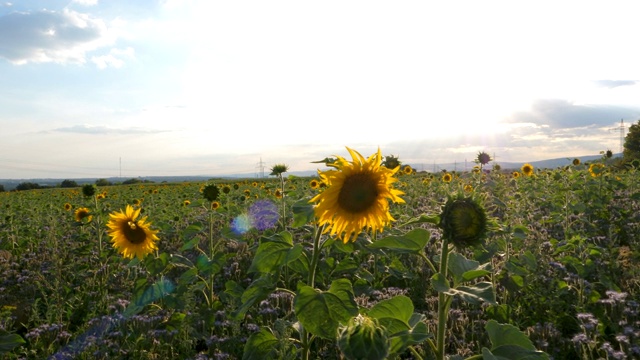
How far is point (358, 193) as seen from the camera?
2.24 meters

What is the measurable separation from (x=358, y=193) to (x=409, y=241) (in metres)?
0.46

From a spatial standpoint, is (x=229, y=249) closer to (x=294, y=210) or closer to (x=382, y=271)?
(x=382, y=271)

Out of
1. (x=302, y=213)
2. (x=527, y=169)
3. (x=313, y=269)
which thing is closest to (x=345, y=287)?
(x=313, y=269)

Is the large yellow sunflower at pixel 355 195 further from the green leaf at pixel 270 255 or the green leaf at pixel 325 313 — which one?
the green leaf at pixel 325 313

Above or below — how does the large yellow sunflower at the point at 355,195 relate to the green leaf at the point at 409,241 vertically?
above

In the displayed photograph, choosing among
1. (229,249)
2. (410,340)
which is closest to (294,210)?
(410,340)

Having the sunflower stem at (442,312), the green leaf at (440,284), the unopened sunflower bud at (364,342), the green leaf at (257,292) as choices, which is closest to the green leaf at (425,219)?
the sunflower stem at (442,312)

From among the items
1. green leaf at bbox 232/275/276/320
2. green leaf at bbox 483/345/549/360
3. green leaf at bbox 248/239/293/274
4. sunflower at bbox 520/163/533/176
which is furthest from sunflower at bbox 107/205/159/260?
sunflower at bbox 520/163/533/176

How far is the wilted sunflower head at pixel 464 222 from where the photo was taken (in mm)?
1877

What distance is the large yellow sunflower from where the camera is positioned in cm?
222

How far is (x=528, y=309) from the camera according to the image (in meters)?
4.62

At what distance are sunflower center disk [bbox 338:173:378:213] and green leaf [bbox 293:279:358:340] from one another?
0.54m

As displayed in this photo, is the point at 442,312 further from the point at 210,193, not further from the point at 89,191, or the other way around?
the point at 89,191

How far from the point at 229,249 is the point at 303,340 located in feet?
17.6
